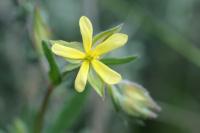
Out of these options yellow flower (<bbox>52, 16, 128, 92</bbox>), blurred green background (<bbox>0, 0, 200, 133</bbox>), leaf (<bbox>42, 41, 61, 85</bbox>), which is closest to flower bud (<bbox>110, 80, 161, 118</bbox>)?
leaf (<bbox>42, 41, 61, 85</bbox>)

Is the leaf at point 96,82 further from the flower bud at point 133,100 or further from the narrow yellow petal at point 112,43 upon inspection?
the flower bud at point 133,100

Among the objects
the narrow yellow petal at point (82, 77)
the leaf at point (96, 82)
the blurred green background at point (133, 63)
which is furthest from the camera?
the blurred green background at point (133, 63)

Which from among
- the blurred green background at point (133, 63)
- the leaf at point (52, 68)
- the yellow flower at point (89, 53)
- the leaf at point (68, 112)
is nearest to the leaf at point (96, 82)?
the yellow flower at point (89, 53)

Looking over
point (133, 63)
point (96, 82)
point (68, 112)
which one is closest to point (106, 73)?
point (96, 82)

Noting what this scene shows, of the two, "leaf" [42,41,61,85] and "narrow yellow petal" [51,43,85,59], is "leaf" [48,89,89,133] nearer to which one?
"leaf" [42,41,61,85]

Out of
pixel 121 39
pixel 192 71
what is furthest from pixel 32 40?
pixel 192 71

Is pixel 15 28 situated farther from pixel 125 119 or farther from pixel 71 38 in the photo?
pixel 125 119
